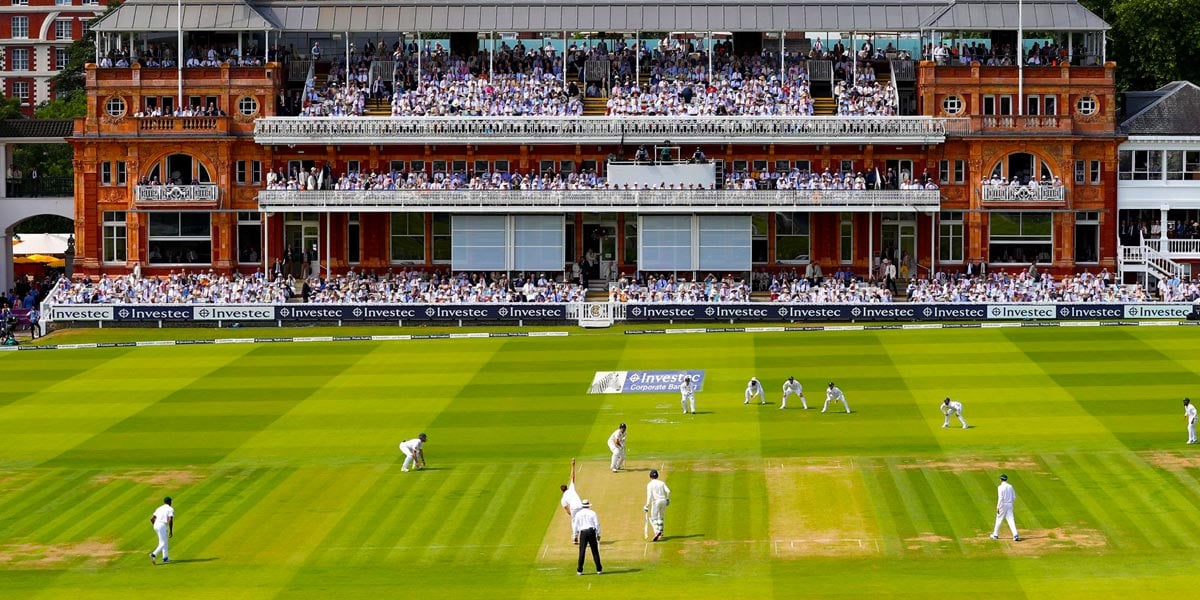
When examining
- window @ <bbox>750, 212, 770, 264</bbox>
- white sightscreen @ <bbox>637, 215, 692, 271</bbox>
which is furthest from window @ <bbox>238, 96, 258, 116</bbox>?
window @ <bbox>750, 212, 770, 264</bbox>

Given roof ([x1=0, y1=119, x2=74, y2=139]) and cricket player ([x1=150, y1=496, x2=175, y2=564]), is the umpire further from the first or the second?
roof ([x1=0, y1=119, x2=74, y2=139])

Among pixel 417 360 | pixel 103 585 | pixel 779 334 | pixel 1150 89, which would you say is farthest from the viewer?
pixel 1150 89

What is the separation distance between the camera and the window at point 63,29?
126500 millimetres

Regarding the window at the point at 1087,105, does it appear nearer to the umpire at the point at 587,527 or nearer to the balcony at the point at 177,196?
the balcony at the point at 177,196

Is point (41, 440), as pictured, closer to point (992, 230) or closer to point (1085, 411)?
point (1085, 411)

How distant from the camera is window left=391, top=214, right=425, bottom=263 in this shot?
260 ft

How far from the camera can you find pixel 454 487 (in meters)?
43.9

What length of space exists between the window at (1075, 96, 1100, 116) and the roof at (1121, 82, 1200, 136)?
1.52 metres

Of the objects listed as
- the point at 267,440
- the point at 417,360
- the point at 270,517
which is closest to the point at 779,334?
the point at 417,360

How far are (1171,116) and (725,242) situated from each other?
62.5 ft

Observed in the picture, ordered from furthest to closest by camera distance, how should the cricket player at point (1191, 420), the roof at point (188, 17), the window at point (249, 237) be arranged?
the roof at point (188, 17), the window at point (249, 237), the cricket player at point (1191, 420)

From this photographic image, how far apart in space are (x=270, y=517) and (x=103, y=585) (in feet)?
19.0

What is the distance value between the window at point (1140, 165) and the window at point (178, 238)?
1455 inches

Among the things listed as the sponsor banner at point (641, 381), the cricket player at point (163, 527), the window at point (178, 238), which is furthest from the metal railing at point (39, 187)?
the cricket player at point (163, 527)
